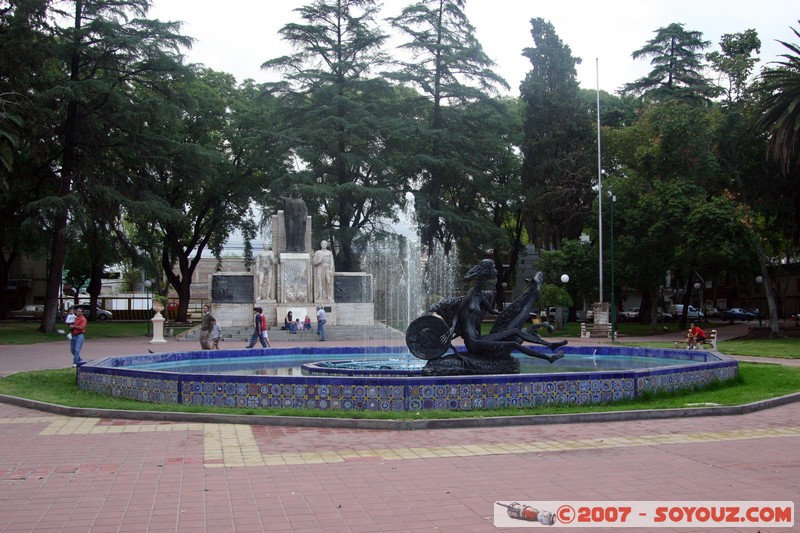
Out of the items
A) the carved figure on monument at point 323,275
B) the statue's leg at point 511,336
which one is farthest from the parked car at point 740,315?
the statue's leg at point 511,336

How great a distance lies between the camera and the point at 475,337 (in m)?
14.0

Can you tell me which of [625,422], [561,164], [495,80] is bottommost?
[625,422]

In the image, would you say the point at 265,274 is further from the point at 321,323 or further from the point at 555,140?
the point at 555,140

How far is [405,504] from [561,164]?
42758 millimetres

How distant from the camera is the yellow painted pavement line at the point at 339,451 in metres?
8.66

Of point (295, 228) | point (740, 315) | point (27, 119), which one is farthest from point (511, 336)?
point (740, 315)

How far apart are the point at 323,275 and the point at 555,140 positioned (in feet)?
63.1

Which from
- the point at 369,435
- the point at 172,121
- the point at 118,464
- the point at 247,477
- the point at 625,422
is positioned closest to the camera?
→ the point at 247,477

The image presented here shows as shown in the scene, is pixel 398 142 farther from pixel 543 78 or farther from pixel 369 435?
pixel 369 435

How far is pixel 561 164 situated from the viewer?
156 feet

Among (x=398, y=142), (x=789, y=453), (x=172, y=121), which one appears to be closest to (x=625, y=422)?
(x=789, y=453)

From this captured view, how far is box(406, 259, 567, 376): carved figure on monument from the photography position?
549 inches

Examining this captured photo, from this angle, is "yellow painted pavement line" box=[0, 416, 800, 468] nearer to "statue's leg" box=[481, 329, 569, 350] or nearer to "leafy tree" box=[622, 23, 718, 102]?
"statue's leg" box=[481, 329, 569, 350]

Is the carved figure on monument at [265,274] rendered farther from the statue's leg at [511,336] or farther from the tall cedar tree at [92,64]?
the statue's leg at [511,336]
